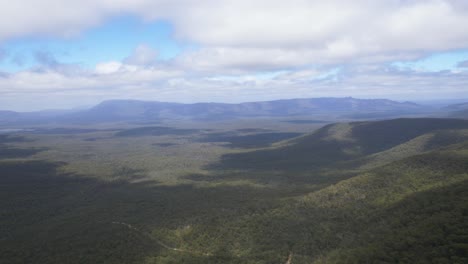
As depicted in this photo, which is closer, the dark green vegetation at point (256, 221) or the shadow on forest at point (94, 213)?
the dark green vegetation at point (256, 221)

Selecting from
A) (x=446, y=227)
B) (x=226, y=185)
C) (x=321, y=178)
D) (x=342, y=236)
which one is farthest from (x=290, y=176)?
(x=446, y=227)

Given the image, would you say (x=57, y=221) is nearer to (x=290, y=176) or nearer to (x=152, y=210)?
(x=152, y=210)

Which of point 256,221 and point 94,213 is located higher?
point 256,221

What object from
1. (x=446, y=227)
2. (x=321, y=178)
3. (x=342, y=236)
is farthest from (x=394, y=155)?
(x=446, y=227)

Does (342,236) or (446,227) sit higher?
(446,227)

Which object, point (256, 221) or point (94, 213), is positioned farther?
point (94, 213)

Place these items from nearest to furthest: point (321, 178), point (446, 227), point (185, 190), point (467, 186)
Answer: point (446, 227) < point (467, 186) < point (185, 190) < point (321, 178)

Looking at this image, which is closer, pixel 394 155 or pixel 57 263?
pixel 57 263

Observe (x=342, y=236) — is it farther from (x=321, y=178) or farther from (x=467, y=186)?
(x=321, y=178)

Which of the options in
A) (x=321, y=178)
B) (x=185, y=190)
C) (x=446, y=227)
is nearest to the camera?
(x=446, y=227)

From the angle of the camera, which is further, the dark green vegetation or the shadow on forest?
the shadow on forest
